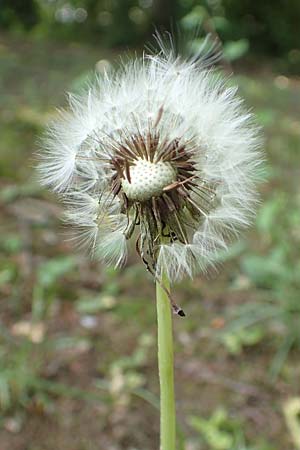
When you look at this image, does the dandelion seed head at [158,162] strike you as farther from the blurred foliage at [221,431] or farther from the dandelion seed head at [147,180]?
the blurred foliage at [221,431]

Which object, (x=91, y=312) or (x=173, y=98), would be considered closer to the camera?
(x=173, y=98)

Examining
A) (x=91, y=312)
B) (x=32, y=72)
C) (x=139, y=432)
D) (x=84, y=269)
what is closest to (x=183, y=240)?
(x=139, y=432)

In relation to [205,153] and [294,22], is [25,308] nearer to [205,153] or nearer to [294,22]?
[205,153]

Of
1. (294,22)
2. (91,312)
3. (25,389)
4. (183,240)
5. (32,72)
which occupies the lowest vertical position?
(25,389)

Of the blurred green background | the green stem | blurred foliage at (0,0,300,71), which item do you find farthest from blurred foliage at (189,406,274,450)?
blurred foliage at (0,0,300,71)

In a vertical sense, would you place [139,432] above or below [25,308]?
below

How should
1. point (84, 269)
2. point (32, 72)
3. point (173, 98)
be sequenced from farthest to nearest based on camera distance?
point (32, 72) → point (84, 269) → point (173, 98)

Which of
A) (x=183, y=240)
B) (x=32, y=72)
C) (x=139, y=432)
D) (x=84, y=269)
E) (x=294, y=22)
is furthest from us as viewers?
(x=294, y=22)

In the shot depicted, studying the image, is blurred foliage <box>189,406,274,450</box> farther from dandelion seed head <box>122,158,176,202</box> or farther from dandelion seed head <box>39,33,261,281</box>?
dandelion seed head <box>122,158,176,202</box>
